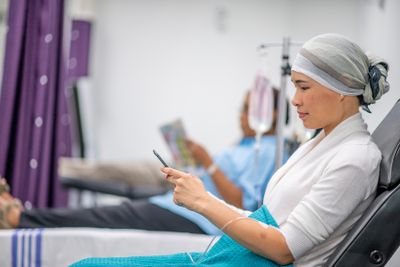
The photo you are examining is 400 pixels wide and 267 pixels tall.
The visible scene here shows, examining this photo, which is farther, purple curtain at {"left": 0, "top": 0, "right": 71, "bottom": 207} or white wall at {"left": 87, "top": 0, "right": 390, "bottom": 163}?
white wall at {"left": 87, "top": 0, "right": 390, "bottom": 163}

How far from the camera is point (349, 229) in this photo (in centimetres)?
147

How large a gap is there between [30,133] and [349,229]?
1915 millimetres

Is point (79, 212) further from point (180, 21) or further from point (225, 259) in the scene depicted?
point (180, 21)

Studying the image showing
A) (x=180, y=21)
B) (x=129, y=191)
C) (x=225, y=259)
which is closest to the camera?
(x=225, y=259)

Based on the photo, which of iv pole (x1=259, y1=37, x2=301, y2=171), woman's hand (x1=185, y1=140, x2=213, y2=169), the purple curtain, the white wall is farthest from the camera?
the white wall

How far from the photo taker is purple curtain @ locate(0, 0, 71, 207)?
2848 millimetres

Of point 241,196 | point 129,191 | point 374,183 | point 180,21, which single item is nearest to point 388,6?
point 241,196

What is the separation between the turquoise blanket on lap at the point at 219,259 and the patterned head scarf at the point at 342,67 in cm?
35

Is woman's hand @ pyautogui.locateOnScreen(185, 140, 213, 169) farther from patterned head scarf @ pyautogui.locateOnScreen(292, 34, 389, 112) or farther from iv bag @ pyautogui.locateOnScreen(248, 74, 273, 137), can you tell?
patterned head scarf @ pyautogui.locateOnScreen(292, 34, 389, 112)

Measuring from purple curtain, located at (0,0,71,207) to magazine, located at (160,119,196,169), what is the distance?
0.61m

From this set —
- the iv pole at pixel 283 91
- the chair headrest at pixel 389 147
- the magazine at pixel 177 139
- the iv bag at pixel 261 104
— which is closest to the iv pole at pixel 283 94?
the iv pole at pixel 283 91

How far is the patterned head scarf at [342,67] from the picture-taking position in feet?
4.75

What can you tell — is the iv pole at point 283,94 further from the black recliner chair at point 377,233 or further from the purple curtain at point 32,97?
the purple curtain at point 32,97

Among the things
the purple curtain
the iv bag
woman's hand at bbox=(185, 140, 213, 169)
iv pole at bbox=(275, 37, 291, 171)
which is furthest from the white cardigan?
the purple curtain
